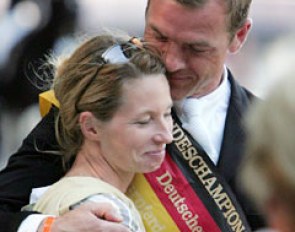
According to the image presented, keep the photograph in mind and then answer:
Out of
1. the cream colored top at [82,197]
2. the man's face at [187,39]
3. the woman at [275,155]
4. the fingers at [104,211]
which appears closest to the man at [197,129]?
the man's face at [187,39]

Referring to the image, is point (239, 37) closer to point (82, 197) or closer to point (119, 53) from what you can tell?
point (119, 53)

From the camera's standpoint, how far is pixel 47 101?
221cm

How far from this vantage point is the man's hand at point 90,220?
1.85m

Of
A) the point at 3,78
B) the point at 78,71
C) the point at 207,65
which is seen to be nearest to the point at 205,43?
the point at 207,65

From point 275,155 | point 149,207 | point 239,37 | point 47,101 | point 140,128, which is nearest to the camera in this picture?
point 275,155

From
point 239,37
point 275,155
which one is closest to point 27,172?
point 239,37

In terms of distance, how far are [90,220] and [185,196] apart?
34 cm

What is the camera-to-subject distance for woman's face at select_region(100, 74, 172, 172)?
6.46 ft

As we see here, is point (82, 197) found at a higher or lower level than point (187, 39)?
lower

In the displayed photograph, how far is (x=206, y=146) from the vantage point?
2219 mm

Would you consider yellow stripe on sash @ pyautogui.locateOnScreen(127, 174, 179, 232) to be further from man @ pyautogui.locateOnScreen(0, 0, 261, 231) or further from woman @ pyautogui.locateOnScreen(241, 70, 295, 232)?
woman @ pyautogui.locateOnScreen(241, 70, 295, 232)

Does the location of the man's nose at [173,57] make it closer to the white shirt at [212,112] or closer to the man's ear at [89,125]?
the white shirt at [212,112]

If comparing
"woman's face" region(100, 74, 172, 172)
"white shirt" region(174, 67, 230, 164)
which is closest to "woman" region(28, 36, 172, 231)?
"woman's face" region(100, 74, 172, 172)

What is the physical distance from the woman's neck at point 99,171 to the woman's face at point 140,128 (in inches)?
1.1
